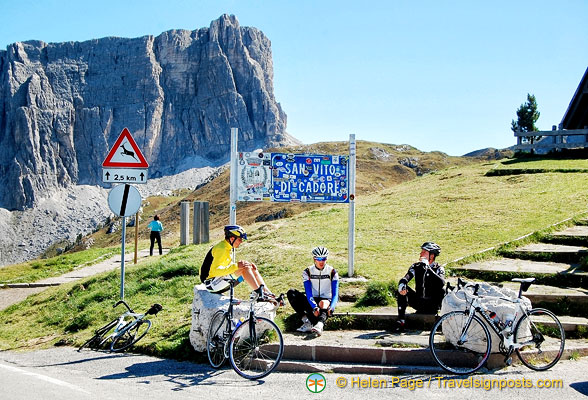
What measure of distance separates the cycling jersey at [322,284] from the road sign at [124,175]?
12.3 feet

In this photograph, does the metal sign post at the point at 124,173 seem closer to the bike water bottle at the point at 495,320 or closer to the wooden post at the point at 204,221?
the bike water bottle at the point at 495,320

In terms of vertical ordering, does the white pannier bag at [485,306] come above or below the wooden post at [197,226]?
below

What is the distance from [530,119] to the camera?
48.5 meters

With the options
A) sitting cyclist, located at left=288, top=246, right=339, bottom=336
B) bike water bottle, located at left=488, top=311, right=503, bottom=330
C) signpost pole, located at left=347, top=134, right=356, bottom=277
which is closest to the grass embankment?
signpost pole, located at left=347, top=134, right=356, bottom=277

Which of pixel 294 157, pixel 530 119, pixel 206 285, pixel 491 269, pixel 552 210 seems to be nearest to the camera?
pixel 206 285

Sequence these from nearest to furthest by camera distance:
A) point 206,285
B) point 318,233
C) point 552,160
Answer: point 206,285, point 318,233, point 552,160

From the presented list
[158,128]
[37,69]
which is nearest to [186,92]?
[158,128]

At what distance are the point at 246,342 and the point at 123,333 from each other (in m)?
2.67

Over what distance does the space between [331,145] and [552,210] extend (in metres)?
94.0

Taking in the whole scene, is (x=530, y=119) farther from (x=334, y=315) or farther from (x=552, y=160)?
(x=334, y=315)

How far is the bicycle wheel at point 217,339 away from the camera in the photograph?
6840mm

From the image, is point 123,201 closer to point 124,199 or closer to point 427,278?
point 124,199

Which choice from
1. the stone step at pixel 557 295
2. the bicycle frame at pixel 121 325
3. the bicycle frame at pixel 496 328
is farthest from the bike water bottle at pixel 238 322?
the stone step at pixel 557 295

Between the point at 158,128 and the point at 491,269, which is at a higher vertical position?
the point at 158,128
